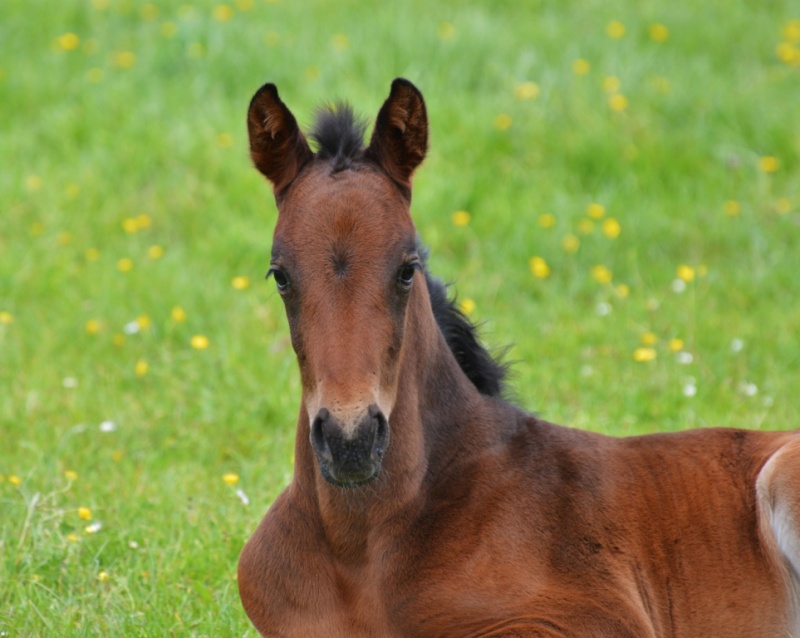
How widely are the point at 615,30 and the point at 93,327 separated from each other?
5.42 metres

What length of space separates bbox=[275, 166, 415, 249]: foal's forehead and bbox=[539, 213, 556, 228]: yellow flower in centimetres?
441

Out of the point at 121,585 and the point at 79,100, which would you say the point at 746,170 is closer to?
the point at 79,100

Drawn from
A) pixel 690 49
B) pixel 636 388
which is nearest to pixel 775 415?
pixel 636 388

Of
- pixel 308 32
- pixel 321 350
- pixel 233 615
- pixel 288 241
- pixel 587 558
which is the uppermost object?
pixel 308 32

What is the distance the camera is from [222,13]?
10.5 metres

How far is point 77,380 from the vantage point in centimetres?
677

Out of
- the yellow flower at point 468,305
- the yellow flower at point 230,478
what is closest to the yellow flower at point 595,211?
the yellow flower at point 468,305

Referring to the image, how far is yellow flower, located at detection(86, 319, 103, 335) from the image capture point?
726cm

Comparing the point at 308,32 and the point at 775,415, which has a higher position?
the point at 308,32

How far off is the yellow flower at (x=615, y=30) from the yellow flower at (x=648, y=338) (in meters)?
4.00

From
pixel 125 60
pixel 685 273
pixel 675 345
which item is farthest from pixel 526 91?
pixel 125 60

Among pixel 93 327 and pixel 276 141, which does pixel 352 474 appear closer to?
pixel 276 141

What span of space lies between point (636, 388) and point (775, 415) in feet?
2.46

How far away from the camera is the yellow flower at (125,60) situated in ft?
33.1
